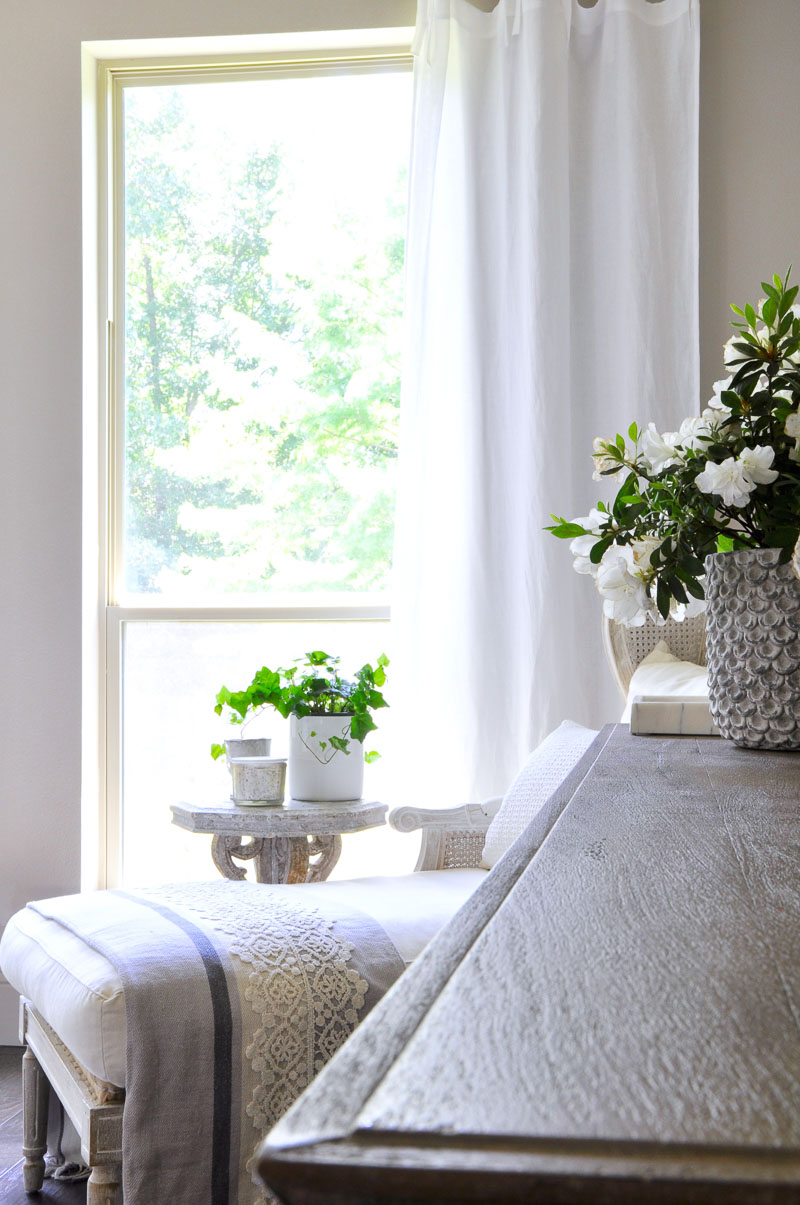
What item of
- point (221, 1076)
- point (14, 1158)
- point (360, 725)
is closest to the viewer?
point (221, 1076)

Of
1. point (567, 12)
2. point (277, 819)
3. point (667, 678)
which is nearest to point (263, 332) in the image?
point (567, 12)

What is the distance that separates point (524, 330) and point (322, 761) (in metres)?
1.20

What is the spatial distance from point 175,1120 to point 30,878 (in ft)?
5.49

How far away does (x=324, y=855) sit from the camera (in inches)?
98.3

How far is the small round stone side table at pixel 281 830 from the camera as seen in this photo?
2348mm

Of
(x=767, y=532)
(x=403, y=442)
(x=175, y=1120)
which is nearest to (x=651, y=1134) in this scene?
(x=767, y=532)

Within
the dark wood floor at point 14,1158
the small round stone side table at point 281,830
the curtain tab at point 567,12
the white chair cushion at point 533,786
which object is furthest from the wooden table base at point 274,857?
the curtain tab at point 567,12

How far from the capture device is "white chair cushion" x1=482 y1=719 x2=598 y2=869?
1889 mm

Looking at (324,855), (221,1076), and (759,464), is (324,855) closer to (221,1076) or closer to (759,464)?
(221,1076)

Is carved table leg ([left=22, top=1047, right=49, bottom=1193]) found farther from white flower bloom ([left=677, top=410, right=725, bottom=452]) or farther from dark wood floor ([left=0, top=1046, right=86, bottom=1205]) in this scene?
white flower bloom ([left=677, top=410, right=725, bottom=452])

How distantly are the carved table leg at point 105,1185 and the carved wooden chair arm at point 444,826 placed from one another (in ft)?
3.06

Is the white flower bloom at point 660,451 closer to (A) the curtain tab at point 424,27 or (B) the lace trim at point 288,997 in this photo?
(B) the lace trim at point 288,997

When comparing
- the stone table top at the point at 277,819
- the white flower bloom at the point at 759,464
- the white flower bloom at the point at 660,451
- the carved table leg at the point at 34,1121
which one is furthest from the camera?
the stone table top at the point at 277,819

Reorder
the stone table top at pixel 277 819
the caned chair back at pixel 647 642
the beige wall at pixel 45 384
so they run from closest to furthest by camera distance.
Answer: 1. the caned chair back at pixel 647 642
2. the stone table top at pixel 277 819
3. the beige wall at pixel 45 384
